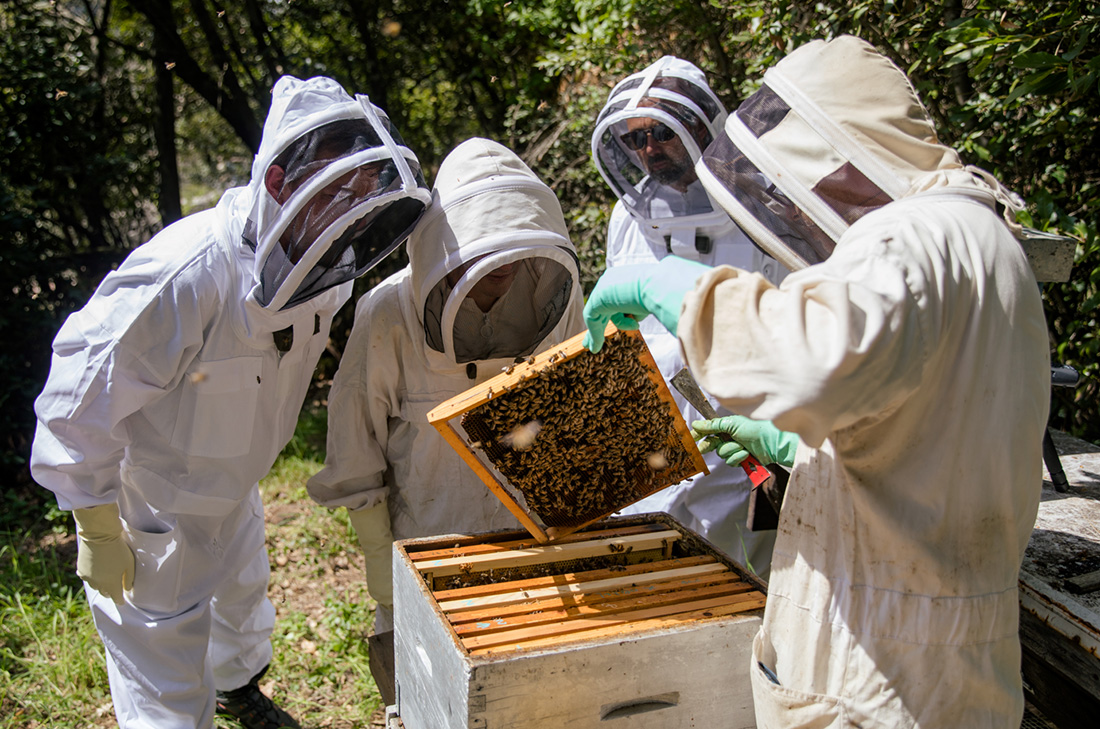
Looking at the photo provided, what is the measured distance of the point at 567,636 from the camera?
5.61 feet

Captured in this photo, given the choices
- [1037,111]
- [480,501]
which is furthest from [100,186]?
[1037,111]

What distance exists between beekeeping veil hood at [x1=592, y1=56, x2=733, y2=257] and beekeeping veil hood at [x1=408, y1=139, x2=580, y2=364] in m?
0.86

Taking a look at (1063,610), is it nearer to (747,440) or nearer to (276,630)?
(747,440)

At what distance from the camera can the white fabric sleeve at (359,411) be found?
2.67m

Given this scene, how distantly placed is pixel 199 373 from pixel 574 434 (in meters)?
1.37

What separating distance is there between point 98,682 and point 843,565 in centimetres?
393

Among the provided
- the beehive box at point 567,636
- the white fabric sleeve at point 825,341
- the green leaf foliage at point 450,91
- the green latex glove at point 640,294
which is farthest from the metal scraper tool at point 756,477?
the green leaf foliage at point 450,91

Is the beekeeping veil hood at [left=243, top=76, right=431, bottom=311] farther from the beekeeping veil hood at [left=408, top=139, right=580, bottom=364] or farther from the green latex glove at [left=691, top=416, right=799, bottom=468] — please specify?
the green latex glove at [left=691, top=416, right=799, bottom=468]

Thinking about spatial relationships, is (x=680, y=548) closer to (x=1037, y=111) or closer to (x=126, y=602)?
(x=126, y=602)

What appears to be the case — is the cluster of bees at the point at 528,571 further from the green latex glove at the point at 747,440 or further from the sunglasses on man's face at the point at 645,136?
the sunglasses on man's face at the point at 645,136

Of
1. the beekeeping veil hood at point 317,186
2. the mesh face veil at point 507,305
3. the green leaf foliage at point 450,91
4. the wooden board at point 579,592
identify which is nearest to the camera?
the wooden board at point 579,592

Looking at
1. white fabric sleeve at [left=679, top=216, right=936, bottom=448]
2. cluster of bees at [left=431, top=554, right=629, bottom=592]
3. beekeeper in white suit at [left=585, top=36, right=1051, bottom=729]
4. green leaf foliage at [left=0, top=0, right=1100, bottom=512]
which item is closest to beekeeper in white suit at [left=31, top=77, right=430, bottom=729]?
cluster of bees at [left=431, top=554, right=629, bottom=592]

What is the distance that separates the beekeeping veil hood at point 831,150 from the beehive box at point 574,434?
1.76ft

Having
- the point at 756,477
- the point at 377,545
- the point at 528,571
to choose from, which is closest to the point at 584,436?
the point at 528,571
